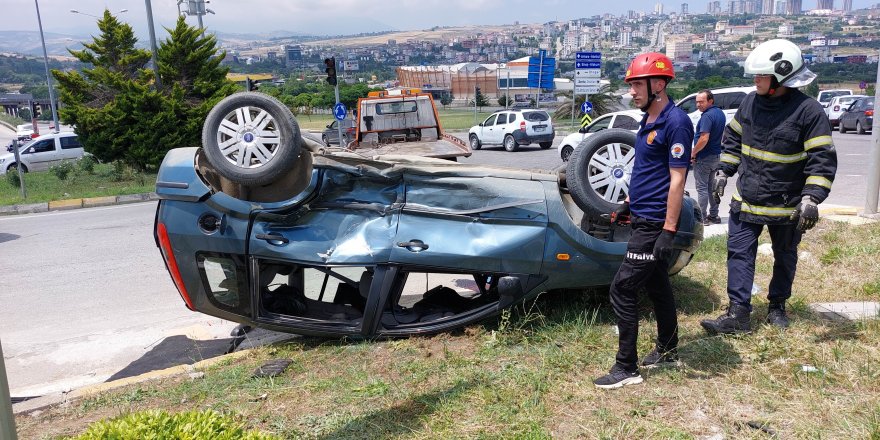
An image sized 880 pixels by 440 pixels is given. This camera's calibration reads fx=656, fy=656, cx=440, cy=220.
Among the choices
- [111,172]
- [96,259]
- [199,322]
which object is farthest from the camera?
[111,172]

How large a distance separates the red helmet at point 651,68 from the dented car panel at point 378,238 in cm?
111

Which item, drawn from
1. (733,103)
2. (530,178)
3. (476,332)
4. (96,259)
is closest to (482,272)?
(476,332)

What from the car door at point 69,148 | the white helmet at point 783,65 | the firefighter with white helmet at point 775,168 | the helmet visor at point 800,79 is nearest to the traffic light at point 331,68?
the car door at point 69,148

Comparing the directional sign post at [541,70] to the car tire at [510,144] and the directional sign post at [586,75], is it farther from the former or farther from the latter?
the car tire at [510,144]

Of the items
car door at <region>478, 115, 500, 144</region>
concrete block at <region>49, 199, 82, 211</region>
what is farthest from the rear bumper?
concrete block at <region>49, 199, 82, 211</region>

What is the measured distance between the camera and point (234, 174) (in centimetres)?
430

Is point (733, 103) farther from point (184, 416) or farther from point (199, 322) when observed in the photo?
point (184, 416)

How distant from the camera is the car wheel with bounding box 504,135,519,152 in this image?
76.6ft

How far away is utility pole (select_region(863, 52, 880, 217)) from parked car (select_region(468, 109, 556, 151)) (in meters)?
15.2

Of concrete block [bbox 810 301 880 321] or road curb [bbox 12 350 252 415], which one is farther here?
concrete block [bbox 810 301 880 321]

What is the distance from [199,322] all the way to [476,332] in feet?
9.62

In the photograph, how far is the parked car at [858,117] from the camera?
23.2m

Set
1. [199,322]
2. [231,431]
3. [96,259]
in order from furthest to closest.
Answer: [96,259]
[199,322]
[231,431]

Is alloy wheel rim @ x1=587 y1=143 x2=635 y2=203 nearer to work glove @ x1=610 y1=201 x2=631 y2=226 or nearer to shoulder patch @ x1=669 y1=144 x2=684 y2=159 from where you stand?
work glove @ x1=610 y1=201 x2=631 y2=226
